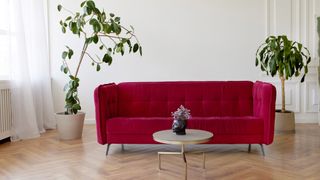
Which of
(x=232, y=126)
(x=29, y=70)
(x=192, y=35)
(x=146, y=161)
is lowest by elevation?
(x=146, y=161)

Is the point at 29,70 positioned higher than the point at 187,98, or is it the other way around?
the point at 29,70

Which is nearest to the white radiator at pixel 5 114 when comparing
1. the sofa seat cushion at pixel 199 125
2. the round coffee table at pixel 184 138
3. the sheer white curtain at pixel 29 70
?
the sheer white curtain at pixel 29 70

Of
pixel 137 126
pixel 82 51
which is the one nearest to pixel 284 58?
pixel 137 126

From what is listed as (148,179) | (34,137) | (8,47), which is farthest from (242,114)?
(8,47)

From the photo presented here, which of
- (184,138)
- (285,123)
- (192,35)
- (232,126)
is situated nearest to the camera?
(184,138)

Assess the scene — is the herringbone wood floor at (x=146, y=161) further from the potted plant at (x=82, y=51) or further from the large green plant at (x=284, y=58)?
the large green plant at (x=284, y=58)

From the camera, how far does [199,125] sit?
3.64 metres

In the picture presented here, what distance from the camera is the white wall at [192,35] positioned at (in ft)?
18.7

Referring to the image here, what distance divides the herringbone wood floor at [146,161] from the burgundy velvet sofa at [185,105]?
0.80 feet

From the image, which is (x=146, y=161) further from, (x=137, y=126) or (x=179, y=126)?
(x=179, y=126)

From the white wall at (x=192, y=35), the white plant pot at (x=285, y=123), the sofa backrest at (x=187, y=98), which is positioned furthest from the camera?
the white wall at (x=192, y=35)

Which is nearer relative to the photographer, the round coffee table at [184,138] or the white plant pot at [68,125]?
the round coffee table at [184,138]

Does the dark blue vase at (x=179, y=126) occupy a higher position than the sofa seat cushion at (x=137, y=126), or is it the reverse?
the dark blue vase at (x=179, y=126)

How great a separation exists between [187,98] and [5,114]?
2529 millimetres
